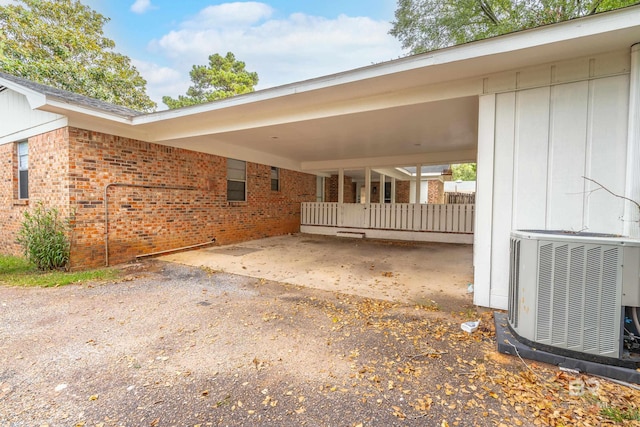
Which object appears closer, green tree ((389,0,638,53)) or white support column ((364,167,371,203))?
green tree ((389,0,638,53))

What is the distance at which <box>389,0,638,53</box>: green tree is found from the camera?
9.12m

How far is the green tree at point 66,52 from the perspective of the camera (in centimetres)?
1090

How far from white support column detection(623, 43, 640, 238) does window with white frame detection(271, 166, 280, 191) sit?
8.65 m

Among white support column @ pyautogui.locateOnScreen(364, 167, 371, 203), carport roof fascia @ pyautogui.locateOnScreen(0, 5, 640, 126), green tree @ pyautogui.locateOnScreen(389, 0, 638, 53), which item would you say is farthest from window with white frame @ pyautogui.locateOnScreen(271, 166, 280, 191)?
green tree @ pyautogui.locateOnScreen(389, 0, 638, 53)

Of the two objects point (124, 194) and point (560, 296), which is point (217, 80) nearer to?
point (124, 194)

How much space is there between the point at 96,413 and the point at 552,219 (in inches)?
162

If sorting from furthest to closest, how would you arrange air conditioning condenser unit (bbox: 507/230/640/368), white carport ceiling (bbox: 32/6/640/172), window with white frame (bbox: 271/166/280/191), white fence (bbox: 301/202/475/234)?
window with white frame (bbox: 271/166/280/191) → white fence (bbox: 301/202/475/234) → white carport ceiling (bbox: 32/6/640/172) → air conditioning condenser unit (bbox: 507/230/640/368)

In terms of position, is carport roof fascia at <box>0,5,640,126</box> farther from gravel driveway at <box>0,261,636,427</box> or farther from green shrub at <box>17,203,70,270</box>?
gravel driveway at <box>0,261,636,427</box>

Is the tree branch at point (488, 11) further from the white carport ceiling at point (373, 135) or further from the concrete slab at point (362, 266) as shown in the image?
the concrete slab at point (362, 266)

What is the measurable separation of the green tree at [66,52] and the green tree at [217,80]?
219 inches

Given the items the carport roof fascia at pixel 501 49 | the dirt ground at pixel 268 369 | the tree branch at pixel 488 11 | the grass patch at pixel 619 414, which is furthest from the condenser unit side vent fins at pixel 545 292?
the tree branch at pixel 488 11

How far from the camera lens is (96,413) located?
1.67m

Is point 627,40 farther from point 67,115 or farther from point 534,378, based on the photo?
point 67,115

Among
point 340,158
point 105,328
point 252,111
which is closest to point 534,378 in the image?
point 105,328
